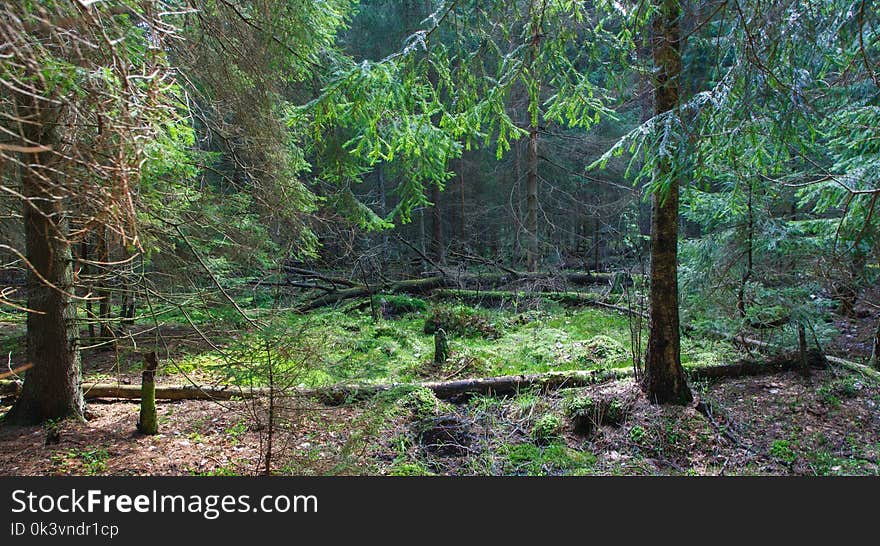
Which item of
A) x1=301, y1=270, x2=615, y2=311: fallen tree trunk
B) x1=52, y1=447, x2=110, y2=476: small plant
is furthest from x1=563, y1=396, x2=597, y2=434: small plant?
x1=301, y1=270, x2=615, y2=311: fallen tree trunk

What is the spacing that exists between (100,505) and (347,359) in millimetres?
1852

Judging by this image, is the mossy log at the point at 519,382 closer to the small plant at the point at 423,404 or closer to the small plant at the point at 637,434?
the small plant at the point at 423,404

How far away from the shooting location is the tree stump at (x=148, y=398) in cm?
463

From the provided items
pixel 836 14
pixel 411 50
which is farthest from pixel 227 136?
pixel 836 14

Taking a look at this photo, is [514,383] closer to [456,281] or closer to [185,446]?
[185,446]

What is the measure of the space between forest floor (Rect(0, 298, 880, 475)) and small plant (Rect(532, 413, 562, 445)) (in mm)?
12

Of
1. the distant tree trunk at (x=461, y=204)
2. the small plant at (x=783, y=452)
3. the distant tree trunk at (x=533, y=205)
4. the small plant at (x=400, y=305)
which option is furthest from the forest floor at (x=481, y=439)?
the distant tree trunk at (x=461, y=204)

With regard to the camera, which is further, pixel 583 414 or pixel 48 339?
pixel 583 414

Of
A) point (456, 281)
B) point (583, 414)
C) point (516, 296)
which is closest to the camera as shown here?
point (583, 414)

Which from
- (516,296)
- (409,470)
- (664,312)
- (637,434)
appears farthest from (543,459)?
(516,296)

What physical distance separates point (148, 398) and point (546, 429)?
4048 mm

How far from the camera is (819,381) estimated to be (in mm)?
6074

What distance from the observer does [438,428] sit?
5.03m

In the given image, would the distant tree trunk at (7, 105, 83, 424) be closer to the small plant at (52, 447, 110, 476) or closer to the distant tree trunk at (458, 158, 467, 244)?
the small plant at (52, 447, 110, 476)
